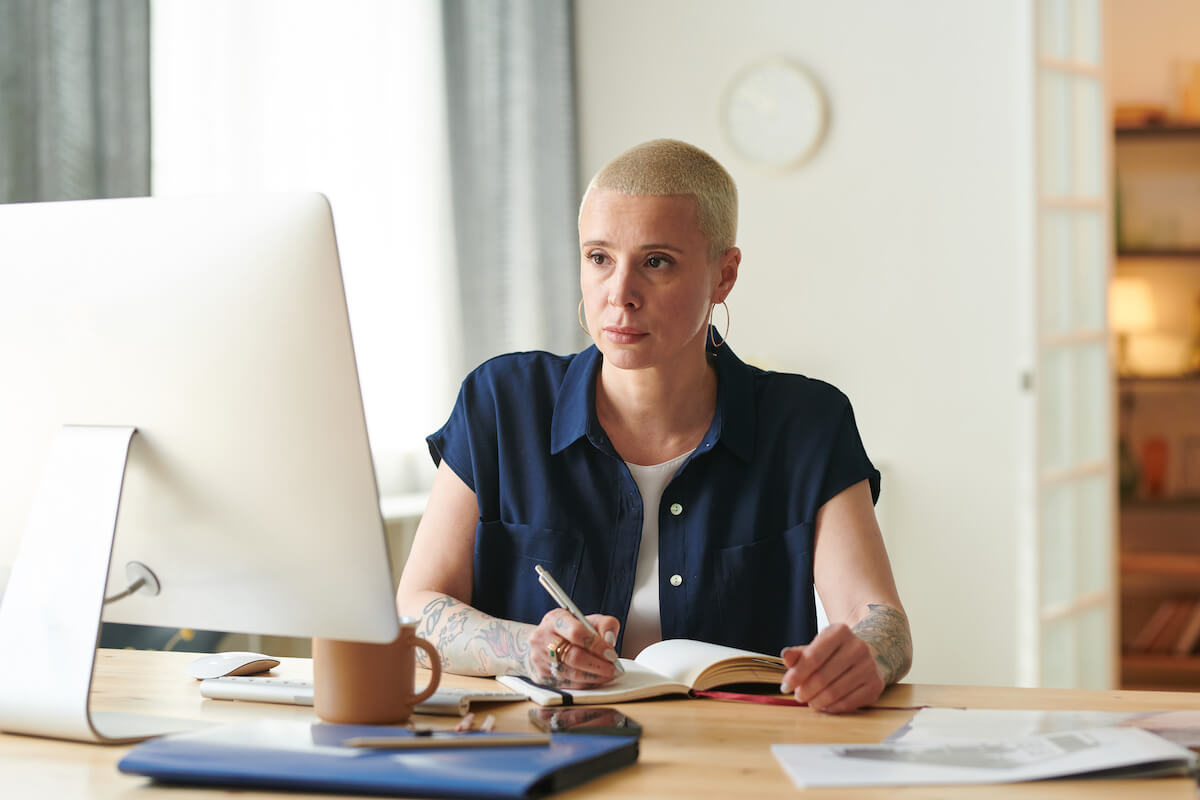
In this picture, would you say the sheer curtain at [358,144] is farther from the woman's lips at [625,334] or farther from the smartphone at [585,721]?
the smartphone at [585,721]

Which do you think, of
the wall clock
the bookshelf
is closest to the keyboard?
the wall clock

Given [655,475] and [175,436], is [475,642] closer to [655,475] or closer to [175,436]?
[655,475]

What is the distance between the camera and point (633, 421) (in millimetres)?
1639

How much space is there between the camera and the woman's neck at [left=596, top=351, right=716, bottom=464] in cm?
161

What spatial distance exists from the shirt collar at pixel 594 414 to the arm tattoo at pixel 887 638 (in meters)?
0.30

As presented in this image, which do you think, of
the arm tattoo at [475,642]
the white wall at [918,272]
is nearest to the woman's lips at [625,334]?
the arm tattoo at [475,642]

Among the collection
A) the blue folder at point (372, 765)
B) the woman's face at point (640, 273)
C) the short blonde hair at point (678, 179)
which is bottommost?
the blue folder at point (372, 765)

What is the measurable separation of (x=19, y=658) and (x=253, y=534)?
26cm

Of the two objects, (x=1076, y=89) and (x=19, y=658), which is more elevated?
(x=1076, y=89)

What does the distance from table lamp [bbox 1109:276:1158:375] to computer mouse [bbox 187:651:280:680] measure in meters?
3.84

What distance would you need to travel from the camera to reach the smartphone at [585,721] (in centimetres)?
100

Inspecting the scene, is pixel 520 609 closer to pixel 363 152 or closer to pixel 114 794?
pixel 114 794

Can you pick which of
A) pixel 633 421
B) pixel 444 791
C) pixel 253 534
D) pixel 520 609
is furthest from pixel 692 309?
pixel 444 791

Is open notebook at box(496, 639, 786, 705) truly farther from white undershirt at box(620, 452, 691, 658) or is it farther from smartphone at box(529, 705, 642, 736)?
white undershirt at box(620, 452, 691, 658)
